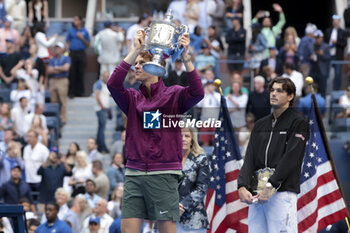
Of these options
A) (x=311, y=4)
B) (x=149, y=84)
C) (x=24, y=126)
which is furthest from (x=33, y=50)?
(x=149, y=84)

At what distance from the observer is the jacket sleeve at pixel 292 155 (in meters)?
7.38

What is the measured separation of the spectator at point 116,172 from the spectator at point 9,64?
4192mm

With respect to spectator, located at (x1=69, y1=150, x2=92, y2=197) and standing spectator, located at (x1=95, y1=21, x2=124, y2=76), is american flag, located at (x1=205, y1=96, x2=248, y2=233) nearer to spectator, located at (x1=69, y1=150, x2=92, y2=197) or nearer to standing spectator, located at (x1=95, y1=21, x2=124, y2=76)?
spectator, located at (x1=69, y1=150, x2=92, y2=197)

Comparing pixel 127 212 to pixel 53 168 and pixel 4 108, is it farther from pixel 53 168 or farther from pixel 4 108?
pixel 4 108

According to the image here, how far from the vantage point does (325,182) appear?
8367 mm

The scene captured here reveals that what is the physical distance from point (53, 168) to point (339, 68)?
574 centimetres

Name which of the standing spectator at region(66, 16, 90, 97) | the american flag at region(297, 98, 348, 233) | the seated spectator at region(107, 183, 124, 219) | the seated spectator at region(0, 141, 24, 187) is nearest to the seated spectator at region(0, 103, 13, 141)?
the seated spectator at region(0, 141, 24, 187)

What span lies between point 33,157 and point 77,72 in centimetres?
356

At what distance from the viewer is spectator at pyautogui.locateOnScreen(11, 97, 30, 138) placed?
1642 cm

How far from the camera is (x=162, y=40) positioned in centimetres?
685

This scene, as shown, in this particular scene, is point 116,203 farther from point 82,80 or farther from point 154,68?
point 154,68

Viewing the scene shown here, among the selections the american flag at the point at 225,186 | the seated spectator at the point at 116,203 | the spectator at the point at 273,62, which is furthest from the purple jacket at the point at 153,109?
the spectator at the point at 273,62

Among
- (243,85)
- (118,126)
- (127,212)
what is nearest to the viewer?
(127,212)

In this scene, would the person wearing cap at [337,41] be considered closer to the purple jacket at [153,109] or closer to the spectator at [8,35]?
the spectator at [8,35]
